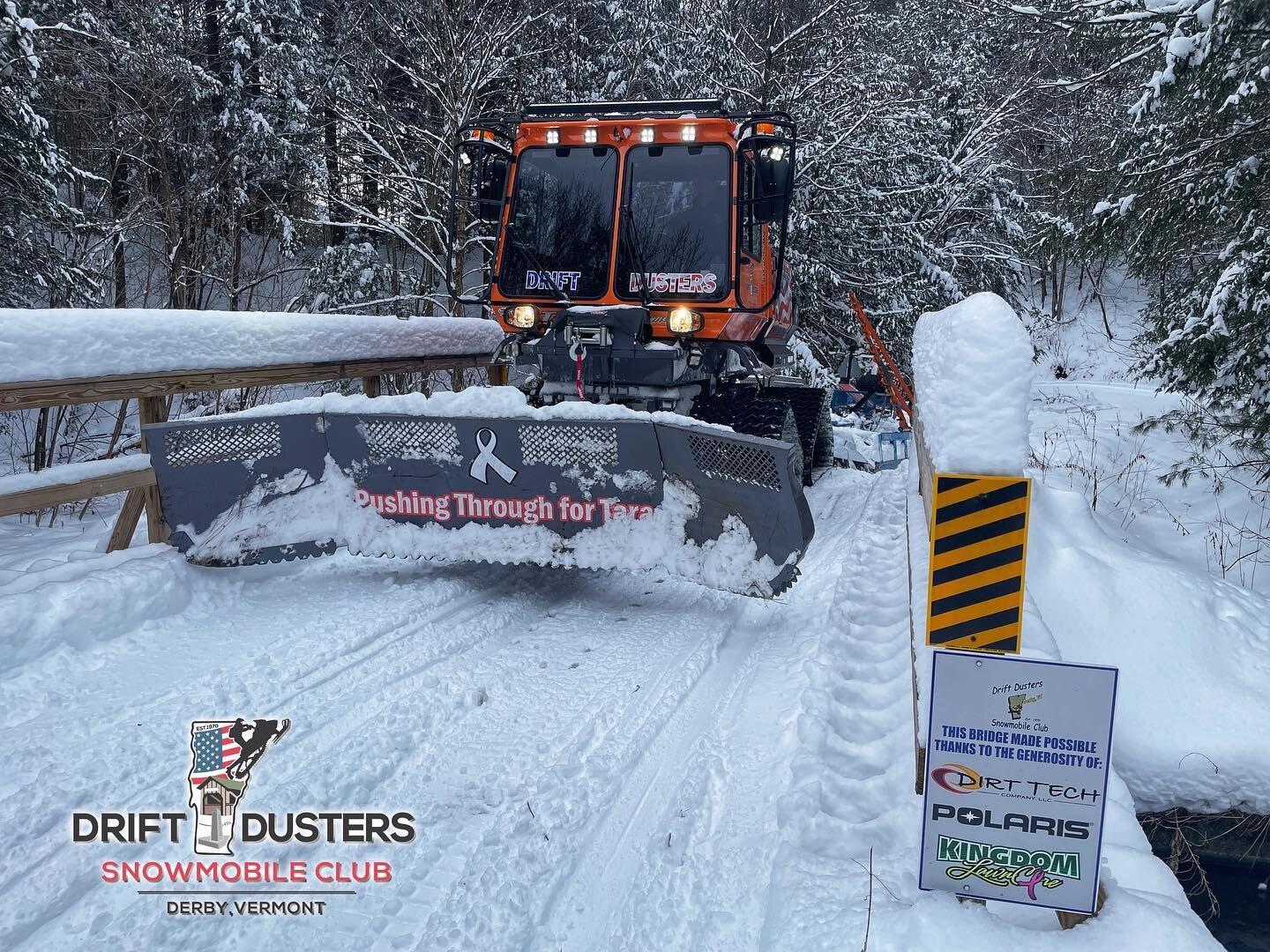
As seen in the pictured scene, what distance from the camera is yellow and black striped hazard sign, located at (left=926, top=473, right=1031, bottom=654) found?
248 cm

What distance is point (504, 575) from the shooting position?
5.50m

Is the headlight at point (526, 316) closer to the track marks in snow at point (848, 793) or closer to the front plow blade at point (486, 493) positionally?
the front plow blade at point (486, 493)

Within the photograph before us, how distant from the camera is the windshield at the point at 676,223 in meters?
6.08

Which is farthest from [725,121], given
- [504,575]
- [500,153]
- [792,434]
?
[504,575]

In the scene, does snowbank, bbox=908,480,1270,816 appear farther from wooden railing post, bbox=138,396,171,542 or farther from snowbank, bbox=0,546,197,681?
wooden railing post, bbox=138,396,171,542

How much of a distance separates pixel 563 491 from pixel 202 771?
7.95 ft

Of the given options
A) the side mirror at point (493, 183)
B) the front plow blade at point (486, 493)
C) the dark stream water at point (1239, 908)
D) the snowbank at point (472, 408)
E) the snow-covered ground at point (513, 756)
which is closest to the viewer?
the snow-covered ground at point (513, 756)

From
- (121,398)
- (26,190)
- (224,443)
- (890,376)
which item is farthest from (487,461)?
(890,376)

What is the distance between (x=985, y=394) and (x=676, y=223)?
4041 mm

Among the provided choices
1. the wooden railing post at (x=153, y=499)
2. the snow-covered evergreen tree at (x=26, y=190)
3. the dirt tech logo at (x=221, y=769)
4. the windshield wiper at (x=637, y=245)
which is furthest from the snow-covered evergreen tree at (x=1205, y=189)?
the snow-covered evergreen tree at (x=26, y=190)

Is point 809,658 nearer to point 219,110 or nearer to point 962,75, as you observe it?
point 219,110

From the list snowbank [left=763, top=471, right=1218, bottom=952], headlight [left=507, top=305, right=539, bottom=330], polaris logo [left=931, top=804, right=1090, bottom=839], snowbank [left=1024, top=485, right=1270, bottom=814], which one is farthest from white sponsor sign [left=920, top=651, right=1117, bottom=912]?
headlight [left=507, top=305, right=539, bottom=330]

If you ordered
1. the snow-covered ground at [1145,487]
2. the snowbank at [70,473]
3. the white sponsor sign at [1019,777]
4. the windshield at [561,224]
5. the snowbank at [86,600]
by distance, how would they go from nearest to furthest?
the white sponsor sign at [1019,777], the snowbank at [86,600], the snowbank at [70,473], the windshield at [561,224], the snow-covered ground at [1145,487]

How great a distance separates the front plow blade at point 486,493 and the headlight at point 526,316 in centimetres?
157
